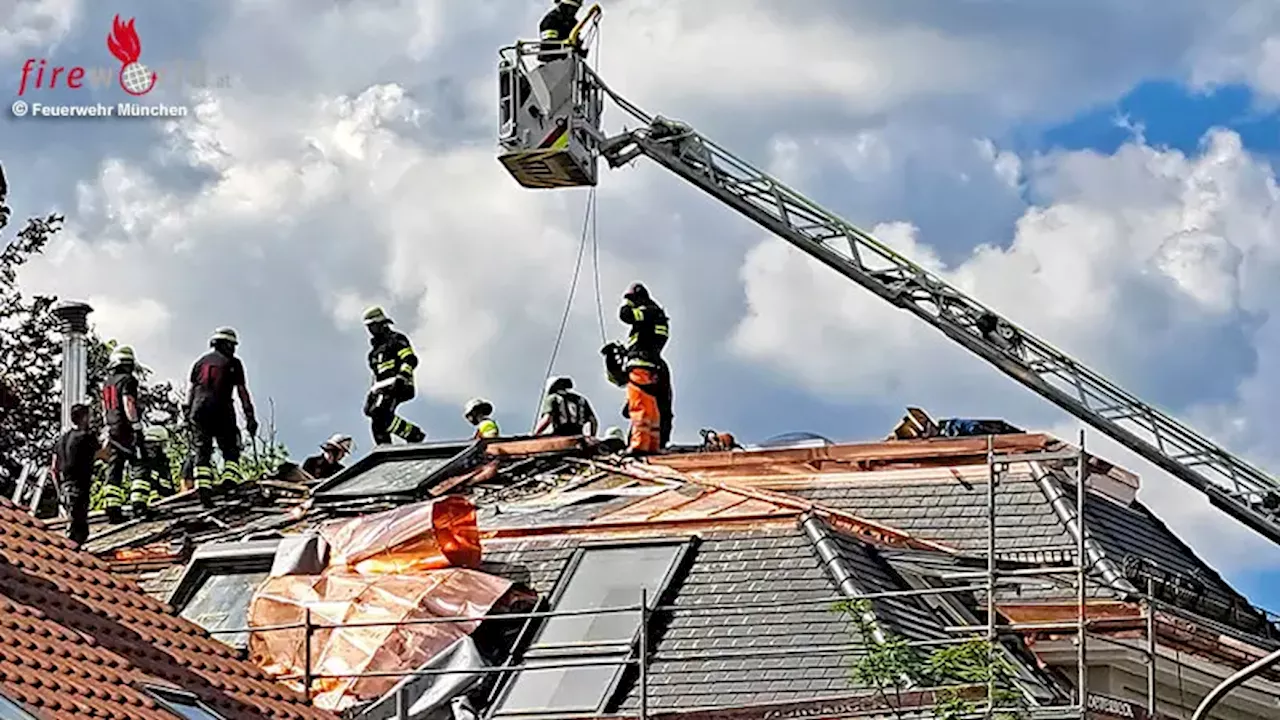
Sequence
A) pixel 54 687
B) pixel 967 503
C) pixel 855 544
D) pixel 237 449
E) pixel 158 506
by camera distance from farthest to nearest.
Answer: pixel 237 449 → pixel 158 506 → pixel 967 503 → pixel 855 544 → pixel 54 687

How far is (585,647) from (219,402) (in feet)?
31.4

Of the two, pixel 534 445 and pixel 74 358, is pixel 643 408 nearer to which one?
pixel 534 445

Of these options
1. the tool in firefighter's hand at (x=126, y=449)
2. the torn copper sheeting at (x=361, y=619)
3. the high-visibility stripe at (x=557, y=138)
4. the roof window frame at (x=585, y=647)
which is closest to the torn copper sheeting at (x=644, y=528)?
the roof window frame at (x=585, y=647)

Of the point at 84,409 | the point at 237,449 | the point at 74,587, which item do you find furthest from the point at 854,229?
the point at 74,587

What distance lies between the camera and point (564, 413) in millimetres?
31422

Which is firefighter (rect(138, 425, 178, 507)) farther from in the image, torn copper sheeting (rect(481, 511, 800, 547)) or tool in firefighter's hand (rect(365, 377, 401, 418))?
torn copper sheeting (rect(481, 511, 800, 547))

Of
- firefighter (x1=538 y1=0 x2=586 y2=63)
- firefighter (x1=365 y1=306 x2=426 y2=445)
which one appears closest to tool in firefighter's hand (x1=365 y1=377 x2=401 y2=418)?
firefighter (x1=365 y1=306 x2=426 y2=445)

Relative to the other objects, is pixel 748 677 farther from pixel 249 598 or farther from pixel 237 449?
pixel 237 449

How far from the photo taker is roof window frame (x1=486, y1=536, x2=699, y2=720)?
2275cm

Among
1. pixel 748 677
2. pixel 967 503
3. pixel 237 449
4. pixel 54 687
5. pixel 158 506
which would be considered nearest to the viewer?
pixel 54 687

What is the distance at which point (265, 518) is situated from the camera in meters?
28.4

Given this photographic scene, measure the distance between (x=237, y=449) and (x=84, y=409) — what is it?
14.2ft

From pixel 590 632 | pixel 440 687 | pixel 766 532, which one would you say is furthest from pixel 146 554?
pixel 766 532

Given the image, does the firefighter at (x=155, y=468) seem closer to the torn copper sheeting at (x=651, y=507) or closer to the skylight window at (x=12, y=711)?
the torn copper sheeting at (x=651, y=507)
